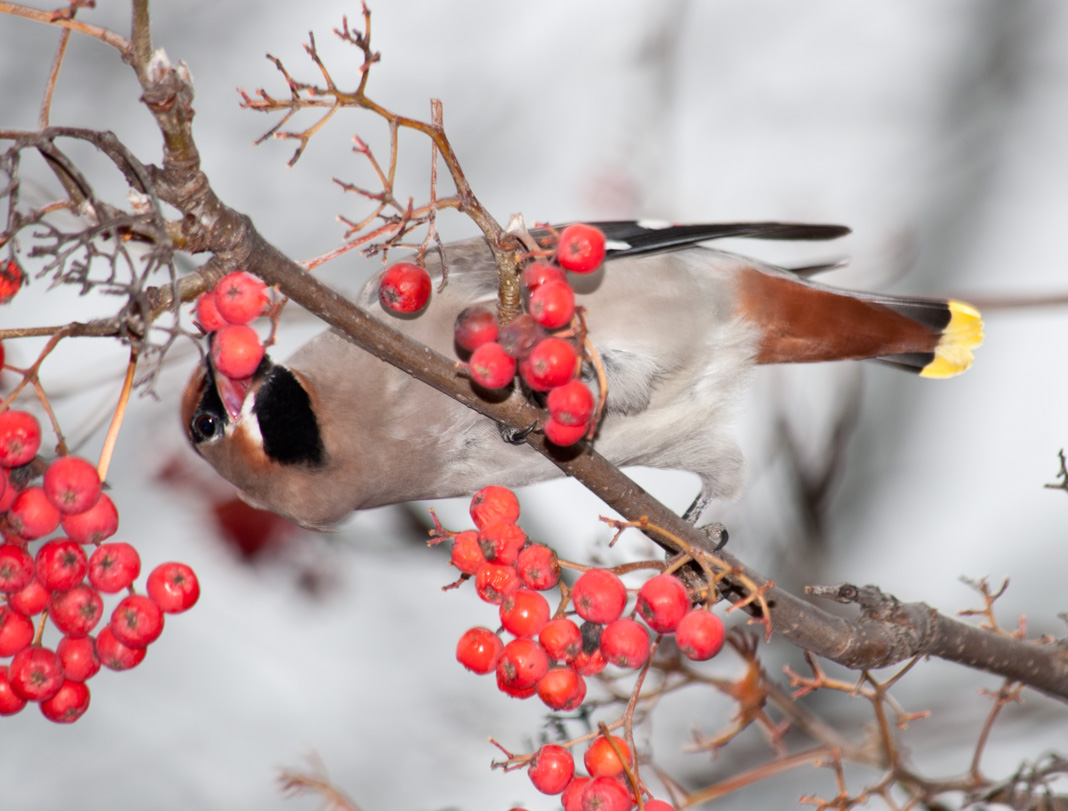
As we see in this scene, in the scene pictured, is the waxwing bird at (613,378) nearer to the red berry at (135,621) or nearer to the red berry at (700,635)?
the red berry at (135,621)

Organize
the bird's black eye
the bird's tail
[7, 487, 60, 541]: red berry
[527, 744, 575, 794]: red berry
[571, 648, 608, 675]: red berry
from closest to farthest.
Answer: [7, 487, 60, 541]: red berry < [527, 744, 575, 794]: red berry < [571, 648, 608, 675]: red berry < the bird's black eye < the bird's tail

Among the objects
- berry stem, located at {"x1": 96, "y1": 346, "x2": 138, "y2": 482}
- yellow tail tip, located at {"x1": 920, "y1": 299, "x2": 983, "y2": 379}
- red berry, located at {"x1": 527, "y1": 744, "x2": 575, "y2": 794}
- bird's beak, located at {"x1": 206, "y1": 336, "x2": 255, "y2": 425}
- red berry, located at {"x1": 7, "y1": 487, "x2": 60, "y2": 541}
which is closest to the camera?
berry stem, located at {"x1": 96, "y1": 346, "x2": 138, "y2": 482}

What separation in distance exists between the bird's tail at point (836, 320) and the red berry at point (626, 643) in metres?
1.52

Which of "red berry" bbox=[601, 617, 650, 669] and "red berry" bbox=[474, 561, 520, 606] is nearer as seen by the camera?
"red berry" bbox=[601, 617, 650, 669]

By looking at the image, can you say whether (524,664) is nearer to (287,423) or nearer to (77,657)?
(77,657)

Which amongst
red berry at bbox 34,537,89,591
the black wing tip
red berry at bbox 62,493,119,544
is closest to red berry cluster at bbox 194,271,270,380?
red berry at bbox 62,493,119,544

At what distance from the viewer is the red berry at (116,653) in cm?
164

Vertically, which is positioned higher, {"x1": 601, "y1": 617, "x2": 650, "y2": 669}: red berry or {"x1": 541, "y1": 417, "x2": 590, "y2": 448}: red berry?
{"x1": 541, "y1": 417, "x2": 590, "y2": 448}: red berry

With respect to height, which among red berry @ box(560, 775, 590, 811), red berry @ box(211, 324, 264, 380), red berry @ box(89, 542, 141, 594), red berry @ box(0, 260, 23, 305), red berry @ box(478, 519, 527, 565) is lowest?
red berry @ box(89, 542, 141, 594)

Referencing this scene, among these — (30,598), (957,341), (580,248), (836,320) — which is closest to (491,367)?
(580,248)

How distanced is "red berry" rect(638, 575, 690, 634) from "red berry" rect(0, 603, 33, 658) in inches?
36.5

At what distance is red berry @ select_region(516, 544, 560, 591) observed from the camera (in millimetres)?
1727

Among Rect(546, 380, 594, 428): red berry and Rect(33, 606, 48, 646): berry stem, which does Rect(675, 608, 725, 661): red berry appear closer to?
Rect(546, 380, 594, 428): red berry

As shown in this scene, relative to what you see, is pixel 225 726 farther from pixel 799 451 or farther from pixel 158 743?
pixel 799 451
